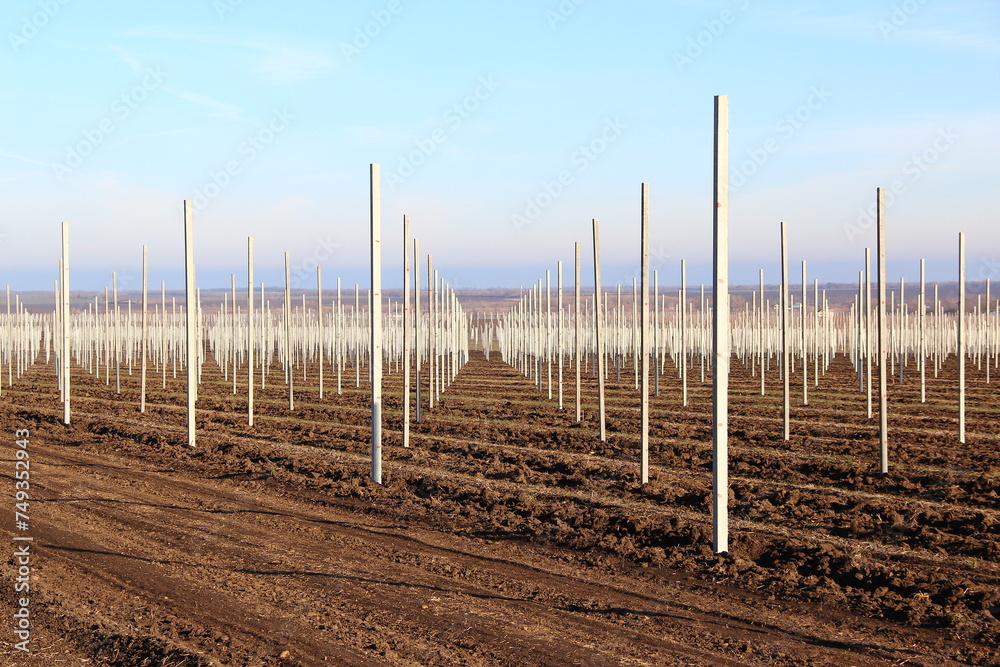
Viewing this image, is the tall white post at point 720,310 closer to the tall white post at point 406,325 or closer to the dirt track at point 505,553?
the dirt track at point 505,553

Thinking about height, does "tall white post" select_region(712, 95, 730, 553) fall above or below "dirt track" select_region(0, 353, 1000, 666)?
above

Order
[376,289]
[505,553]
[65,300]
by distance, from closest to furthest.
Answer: [505,553], [376,289], [65,300]

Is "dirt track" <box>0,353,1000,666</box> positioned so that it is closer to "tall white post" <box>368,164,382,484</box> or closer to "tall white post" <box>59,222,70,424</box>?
"tall white post" <box>368,164,382,484</box>

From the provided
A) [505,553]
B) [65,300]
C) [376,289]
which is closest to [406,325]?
[376,289]

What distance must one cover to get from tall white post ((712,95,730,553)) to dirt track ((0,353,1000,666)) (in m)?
0.54

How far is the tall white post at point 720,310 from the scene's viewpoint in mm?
7172

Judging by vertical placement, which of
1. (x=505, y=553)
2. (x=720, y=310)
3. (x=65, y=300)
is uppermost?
(x=65, y=300)

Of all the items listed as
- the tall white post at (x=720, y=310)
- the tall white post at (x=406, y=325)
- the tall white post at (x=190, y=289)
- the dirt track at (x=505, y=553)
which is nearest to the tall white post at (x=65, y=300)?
the dirt track at (x=505, y=553)

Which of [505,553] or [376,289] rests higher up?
[376,289]

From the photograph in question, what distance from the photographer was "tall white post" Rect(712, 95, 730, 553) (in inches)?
282

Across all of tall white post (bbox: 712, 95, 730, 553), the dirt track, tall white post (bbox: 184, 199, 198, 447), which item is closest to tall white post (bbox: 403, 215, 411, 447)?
the dirt track

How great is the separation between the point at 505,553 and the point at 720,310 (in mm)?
2651

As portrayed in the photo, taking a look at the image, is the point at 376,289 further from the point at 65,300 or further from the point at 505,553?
the point at 65,300

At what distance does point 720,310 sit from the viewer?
7188 mm
